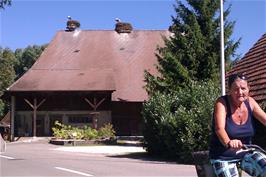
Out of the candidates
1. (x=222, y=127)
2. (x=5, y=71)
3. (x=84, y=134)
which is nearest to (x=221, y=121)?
(x=222, y=127)

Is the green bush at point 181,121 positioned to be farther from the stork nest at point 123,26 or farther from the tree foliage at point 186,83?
the stork nest at point 123,26

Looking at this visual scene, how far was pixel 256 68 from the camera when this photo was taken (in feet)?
74.2

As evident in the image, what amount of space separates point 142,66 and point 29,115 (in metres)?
12.0

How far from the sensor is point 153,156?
2691cm

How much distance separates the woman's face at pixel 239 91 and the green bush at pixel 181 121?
17.3m

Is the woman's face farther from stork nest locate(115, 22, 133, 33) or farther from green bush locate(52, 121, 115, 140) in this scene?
stork nest locate(115, 22, 133, 33)

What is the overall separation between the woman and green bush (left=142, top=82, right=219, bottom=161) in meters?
17.3

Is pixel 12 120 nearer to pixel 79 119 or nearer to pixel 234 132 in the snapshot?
pixel 79 119

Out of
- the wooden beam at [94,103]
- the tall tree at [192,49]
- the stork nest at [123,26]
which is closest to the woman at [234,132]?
the tall tree at [192,49]

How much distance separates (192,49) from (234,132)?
2730 cm

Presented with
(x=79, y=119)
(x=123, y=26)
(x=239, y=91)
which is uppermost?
(x=123, y=26)

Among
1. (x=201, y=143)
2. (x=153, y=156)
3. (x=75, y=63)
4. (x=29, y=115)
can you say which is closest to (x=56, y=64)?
(x=75, y=63)

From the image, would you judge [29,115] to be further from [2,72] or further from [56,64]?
[2,72]

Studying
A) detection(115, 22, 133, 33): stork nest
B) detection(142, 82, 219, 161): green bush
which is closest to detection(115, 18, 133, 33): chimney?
detection(115, 22, 133, 33): stork nest
